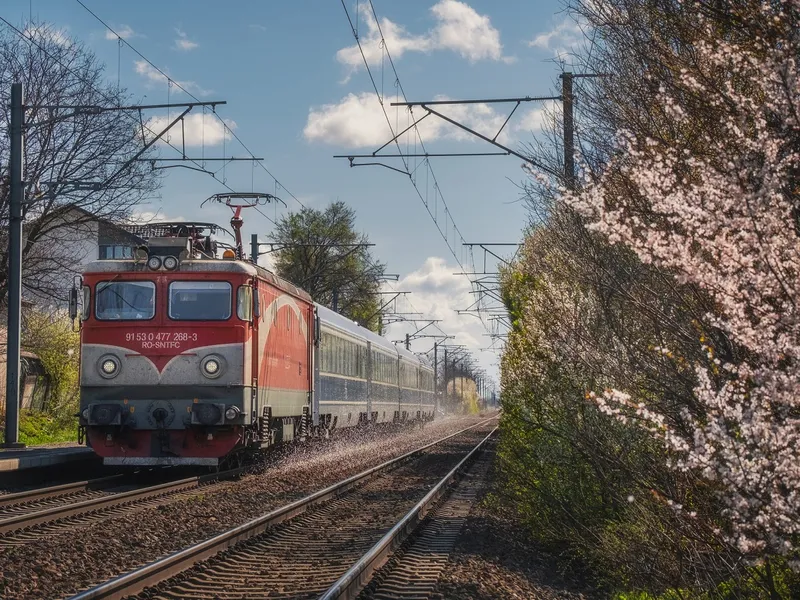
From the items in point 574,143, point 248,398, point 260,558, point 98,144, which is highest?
point 98,144

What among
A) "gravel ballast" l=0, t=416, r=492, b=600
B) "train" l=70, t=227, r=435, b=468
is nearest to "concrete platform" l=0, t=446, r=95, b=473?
"train" l=70, t=227, r=435, b=468

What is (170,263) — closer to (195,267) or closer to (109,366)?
(195,267)

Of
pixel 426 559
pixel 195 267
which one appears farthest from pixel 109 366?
pixel 426 559

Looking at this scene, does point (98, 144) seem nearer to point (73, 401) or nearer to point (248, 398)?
point (73, 401)

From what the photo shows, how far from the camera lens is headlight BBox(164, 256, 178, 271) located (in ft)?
52.6

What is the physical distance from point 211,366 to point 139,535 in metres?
5.39

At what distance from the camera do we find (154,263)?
52.7ft

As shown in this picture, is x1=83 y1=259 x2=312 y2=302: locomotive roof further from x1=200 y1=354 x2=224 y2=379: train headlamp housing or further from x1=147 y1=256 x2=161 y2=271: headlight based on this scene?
x1=200 y1=354 x2=224 y2=379: train headlamp housing

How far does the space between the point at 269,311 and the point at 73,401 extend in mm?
16572

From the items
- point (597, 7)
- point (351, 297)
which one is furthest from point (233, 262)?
point (351, 297)

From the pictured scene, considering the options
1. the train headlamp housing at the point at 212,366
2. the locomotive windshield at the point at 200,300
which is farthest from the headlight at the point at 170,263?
the train headlamp housing at the point at 212,366

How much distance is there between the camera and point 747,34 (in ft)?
18.1

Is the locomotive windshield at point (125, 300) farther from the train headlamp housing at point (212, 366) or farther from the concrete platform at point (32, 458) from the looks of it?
the concrete platform at point (32, 458)

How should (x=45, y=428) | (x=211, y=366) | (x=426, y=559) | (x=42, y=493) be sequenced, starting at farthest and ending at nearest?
(x=45, y=428), (x=211, y=366), (x=42, y=493), (x=426, y=559)
